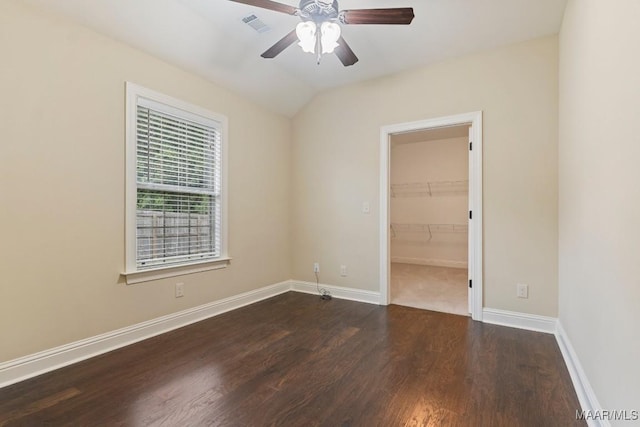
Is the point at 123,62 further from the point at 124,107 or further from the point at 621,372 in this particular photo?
the point at 621,372

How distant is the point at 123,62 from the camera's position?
250 centimetres

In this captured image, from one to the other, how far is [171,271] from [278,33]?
2.43 metres

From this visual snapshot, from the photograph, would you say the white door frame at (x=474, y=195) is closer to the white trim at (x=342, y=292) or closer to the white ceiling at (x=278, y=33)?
the white ceiling at (x=278, y=33)

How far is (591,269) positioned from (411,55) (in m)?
2.53

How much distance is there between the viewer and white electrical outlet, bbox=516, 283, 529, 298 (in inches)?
114

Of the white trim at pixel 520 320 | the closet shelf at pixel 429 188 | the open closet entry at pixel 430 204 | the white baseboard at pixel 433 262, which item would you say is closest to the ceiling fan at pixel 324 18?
the white trim at pixel 520 320

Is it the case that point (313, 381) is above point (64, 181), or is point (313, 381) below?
below

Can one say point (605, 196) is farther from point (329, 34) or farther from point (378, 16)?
point (329, 34)

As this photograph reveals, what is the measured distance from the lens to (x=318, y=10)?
202 cm

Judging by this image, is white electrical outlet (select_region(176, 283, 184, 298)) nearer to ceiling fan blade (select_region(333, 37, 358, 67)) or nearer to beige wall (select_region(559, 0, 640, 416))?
ceiling fan blade (select_region(333, 37, 358, 67))

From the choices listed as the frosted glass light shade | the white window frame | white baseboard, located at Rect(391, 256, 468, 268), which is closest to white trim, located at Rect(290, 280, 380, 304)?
the white window frame

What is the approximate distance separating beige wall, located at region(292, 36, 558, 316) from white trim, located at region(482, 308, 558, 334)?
0.06 metres

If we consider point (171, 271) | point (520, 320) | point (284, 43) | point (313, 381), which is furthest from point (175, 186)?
point (520, 320)

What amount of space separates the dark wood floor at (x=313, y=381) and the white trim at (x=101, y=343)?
2.8 inches
